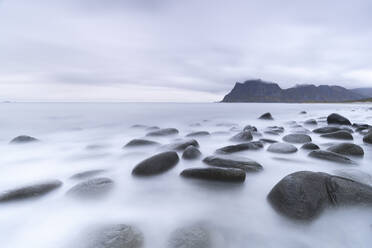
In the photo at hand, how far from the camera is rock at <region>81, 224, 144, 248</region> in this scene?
1.97 m

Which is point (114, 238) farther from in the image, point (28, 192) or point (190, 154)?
point (190, 154)

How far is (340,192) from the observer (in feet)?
8.75

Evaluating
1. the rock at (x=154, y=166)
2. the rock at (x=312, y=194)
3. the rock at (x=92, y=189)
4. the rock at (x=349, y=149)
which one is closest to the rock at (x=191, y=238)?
the rock at (x=312, y=194)

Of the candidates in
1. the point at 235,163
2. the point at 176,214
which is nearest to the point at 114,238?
the point at 176,214

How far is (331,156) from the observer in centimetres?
440

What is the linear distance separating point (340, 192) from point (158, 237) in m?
2.49

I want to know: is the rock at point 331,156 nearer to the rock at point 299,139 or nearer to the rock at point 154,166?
the rock at point 299,139

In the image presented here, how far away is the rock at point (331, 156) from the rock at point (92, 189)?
459 cm

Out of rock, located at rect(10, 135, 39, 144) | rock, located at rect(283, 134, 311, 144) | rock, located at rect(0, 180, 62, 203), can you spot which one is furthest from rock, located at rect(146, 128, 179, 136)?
rock, located at rect(0, 180, 62, 203)

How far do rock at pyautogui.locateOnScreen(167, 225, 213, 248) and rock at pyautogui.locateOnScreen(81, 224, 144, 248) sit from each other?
0.36 metres

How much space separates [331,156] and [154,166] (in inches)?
155

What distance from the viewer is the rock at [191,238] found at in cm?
204

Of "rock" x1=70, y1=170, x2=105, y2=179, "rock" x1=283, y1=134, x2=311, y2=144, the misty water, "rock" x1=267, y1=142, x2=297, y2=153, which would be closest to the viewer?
the misty water

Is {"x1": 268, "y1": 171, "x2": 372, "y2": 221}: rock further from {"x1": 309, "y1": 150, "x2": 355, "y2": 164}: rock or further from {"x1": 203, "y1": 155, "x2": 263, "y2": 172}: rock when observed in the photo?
{"x1": 309, "y1": 150, "x2": 355, "y2": 164}: rock
